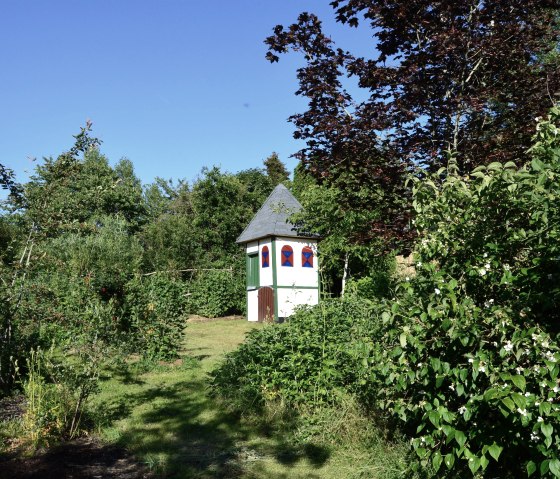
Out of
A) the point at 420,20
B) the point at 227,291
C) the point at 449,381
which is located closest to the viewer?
the point at 449,381

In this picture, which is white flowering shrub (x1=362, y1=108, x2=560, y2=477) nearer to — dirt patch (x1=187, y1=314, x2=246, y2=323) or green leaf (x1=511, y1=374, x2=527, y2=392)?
green leaf (x1=511, y1=374, x2=527, y2=392)

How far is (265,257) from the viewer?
719 inches

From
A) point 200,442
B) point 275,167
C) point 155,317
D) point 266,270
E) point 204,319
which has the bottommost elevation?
point 200,442

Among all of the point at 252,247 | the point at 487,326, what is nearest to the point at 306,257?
the point at 252,247

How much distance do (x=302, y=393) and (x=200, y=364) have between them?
4052 millimetres

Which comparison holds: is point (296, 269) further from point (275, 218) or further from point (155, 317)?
point (155, 317)

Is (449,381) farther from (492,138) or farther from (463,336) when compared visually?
(492,138)

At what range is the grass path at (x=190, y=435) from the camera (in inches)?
174

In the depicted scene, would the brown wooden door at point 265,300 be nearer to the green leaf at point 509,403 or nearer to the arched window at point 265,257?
the arched window at point 265,257

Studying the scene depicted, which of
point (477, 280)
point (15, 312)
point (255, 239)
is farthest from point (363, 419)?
point (255, 239)

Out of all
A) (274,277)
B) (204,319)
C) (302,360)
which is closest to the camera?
(302,360)

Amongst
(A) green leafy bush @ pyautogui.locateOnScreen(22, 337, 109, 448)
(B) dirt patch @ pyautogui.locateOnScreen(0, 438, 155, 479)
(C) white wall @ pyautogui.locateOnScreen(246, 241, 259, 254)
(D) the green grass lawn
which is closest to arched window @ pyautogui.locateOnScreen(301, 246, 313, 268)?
(C) white wall @ pyautogui.locateOnScreen(246, 241, 259, 254)

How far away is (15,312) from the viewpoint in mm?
6254

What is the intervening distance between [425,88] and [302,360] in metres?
3.46
